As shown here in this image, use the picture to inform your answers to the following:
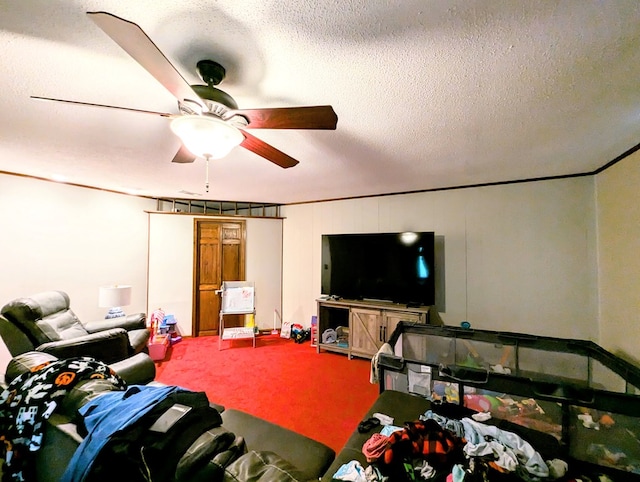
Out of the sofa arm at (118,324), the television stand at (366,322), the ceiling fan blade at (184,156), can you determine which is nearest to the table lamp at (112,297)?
the sofa arm at (118,324)

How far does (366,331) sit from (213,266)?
2.89m

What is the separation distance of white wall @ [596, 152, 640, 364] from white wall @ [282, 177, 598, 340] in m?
0.16

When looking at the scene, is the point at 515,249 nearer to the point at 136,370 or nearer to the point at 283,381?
the point at 283,381

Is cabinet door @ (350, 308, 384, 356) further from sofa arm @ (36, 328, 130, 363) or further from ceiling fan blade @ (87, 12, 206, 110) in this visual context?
ceiling fan blade @ (87, 12, 206, 110)

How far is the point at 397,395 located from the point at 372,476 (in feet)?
2.73

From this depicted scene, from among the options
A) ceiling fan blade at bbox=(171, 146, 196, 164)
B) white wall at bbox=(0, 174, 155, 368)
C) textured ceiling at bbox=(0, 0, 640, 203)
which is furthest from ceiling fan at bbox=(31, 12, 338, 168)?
white wall at bbox=(0, 174, 155, 368)

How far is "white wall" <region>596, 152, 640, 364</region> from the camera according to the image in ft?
6.91

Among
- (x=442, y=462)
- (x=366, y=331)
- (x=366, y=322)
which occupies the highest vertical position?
(x=442, y=462)

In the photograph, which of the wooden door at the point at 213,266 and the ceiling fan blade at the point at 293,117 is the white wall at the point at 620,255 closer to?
the ceiling fan blade at the point at 293,117

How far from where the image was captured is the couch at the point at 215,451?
30.4 inches

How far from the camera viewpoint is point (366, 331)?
3.53 meters

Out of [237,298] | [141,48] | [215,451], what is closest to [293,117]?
[141,48]

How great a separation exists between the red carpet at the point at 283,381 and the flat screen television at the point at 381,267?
3.23ft

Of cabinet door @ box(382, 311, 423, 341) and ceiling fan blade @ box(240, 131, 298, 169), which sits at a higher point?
ceiling fan blade @ box(240, 131, 298, 169)
